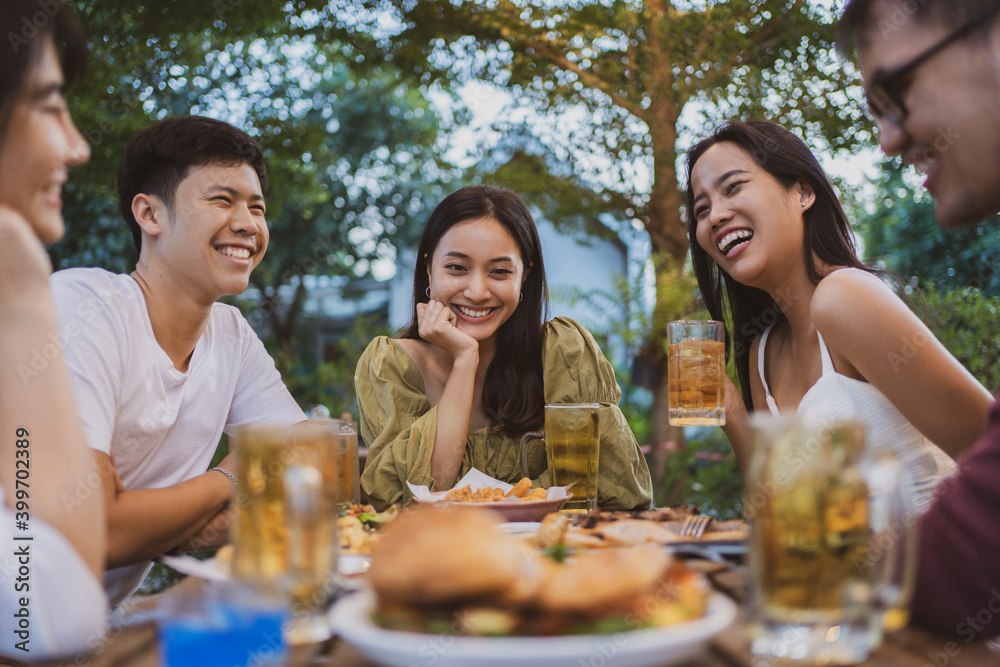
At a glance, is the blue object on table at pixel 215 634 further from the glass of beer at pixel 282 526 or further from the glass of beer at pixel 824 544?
the glass of beer at pixel 824 544

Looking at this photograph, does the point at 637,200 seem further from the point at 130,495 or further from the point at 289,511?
the point at 289,511

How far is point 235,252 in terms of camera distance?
261 centimetres

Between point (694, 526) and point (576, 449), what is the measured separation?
0.82m

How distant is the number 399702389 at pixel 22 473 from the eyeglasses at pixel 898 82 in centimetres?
170

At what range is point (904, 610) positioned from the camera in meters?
1.07

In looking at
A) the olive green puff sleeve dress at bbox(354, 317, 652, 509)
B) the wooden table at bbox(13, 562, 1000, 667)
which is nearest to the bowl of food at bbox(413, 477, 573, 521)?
the olive green puff sleeve dress at bbox(354, 317, 652, 509)

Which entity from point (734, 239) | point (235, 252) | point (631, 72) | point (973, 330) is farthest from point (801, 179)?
point (973, 330)

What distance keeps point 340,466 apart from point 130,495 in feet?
1.83

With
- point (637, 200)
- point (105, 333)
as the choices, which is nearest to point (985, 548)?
point (105, 333)

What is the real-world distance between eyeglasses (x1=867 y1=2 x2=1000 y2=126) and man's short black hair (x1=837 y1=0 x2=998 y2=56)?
14mm

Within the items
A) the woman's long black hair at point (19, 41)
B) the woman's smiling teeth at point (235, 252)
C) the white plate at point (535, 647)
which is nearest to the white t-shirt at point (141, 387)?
the woman's smiling teeth at point (235, 252)

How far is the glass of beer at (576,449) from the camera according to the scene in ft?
7.99

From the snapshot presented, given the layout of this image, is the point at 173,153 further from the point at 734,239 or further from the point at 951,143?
the point at 951,143

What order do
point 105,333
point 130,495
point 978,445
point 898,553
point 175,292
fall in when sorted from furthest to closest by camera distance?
point 175,292
point 105,333
point 130,495
point 978,445
point 898,553
